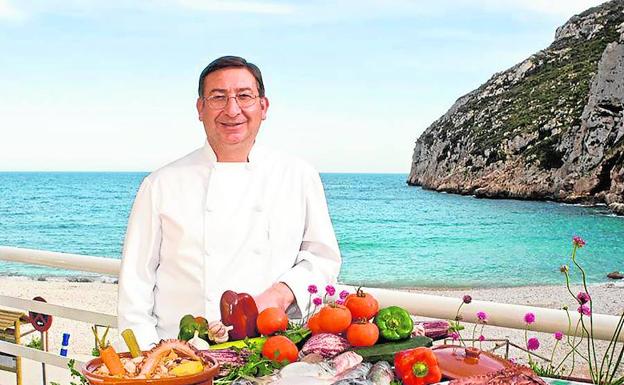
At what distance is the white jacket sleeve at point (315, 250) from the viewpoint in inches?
88.8

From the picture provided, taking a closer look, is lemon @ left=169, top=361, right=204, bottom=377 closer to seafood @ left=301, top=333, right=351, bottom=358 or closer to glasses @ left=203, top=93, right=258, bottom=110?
seafood @ left=301, top=333, right=351, bottom=358

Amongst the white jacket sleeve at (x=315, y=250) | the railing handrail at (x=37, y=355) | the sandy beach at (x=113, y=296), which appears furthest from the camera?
the sandy beach at (x=113, y=296)

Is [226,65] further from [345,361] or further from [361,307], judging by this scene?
[345,361]

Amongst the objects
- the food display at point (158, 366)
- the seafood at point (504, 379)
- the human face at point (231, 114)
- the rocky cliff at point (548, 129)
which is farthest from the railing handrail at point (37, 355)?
the rocky cliff at point (548, 129)

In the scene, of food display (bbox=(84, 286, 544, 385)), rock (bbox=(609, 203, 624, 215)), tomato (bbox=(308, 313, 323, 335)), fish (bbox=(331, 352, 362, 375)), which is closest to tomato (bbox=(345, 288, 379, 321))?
food display (bbox=(84, 286, 544, 385))

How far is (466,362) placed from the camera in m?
1.59

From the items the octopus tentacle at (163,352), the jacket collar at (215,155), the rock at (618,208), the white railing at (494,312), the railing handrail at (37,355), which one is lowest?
the rock at (618,208)

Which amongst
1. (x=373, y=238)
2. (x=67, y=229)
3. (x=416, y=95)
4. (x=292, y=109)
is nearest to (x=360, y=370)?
(x=373, y=238)

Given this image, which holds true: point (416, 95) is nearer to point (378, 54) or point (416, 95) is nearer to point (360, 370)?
point (378, 54)

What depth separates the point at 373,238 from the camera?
45625 millimetres

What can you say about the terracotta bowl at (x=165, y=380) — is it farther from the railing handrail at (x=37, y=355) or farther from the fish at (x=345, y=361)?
the railing handrail at (x=37, y=355)

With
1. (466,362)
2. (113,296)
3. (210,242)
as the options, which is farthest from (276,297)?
(113,296)

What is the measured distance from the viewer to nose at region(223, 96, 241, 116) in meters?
2.15

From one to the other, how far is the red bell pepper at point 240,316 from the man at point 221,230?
0.88 ft
